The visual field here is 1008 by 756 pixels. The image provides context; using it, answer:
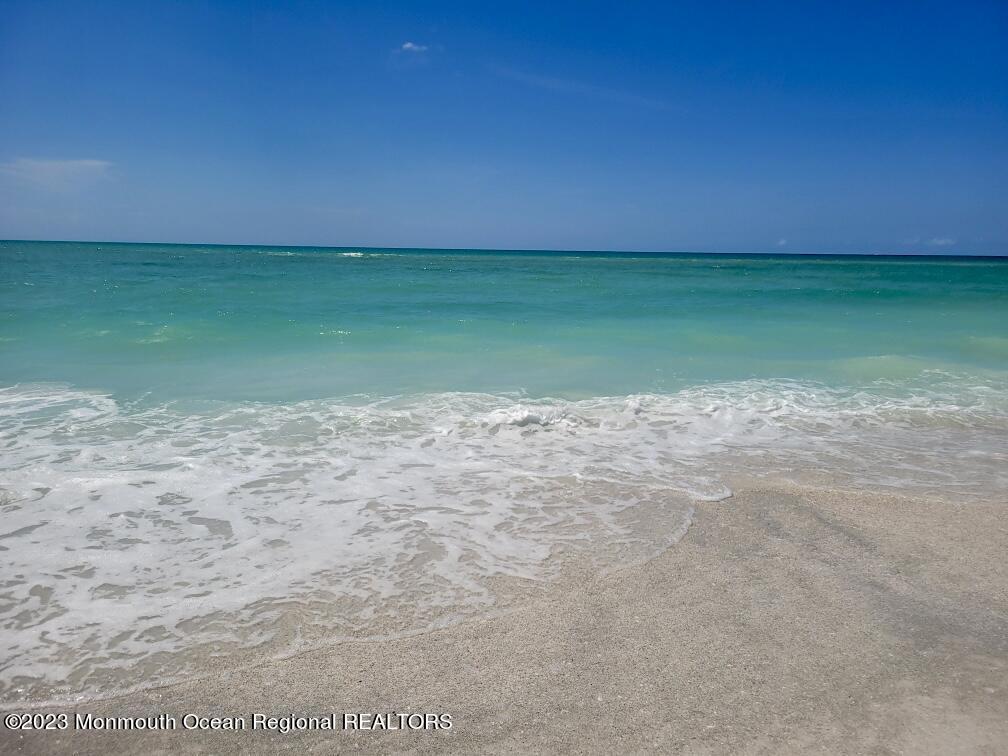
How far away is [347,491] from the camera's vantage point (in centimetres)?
466

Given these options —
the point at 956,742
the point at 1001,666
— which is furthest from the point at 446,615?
the point at 1001,666

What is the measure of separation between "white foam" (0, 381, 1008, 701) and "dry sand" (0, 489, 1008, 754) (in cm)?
30

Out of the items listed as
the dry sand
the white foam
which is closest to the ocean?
the white foam

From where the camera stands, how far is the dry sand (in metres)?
2.31

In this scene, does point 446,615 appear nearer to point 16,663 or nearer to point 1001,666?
point 16,663

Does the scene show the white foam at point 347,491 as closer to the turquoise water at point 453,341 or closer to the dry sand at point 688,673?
the dry sand at point 688,673

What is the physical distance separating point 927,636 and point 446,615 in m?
2.35

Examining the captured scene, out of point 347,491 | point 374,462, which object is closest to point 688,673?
point 347,491

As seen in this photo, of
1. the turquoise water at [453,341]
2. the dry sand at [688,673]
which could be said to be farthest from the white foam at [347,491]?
the turquoise water at [453,341]

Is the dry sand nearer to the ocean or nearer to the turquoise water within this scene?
the ocean

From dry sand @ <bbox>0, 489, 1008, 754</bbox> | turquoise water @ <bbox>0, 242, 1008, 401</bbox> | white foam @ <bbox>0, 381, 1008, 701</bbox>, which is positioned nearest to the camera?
dry sand @ <bbox>0, 489, 1008, 754</bbox>

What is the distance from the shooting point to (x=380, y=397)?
24.8 feet

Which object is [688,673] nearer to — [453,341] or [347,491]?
[347,491]

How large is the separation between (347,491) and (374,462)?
2.15ft
